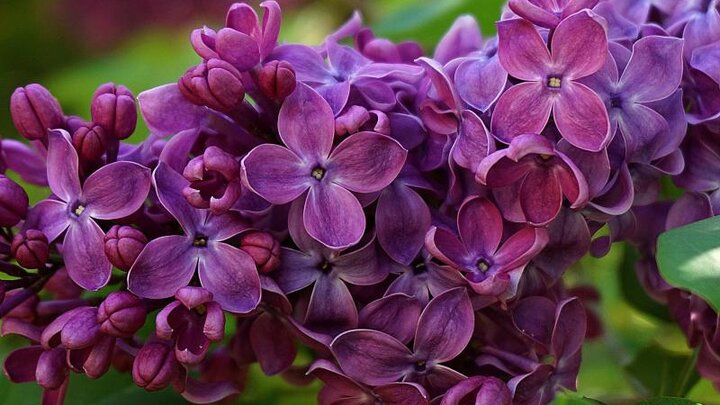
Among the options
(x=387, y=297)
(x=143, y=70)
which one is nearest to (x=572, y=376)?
(x=387, y=297)

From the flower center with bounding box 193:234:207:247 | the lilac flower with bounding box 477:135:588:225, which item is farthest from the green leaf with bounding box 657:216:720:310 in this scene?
the flower center with bounding box 193:234:207:247

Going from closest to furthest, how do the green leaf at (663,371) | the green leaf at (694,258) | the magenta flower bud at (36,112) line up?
the green leaf at (694,258) → the magenta flower bud at (36,112) → the green leaf at (663,371)

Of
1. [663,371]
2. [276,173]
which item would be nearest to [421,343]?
[276,173]

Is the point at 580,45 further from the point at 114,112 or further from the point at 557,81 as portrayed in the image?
the point at 114,112

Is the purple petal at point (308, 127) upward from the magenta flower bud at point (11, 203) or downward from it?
upward

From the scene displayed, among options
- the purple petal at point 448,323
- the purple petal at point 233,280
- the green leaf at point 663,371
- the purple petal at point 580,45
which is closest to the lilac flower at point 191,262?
the purple petal at point 233,280

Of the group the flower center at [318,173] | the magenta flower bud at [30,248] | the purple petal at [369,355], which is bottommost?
the purple petal at [369,355]

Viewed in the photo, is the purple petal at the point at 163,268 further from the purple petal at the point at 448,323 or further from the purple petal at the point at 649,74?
the purple petal at the point at 649,74

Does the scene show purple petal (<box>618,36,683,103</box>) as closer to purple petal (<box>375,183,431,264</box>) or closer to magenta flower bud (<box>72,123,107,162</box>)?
purple petal (<box>375,183,431,264</box>)
